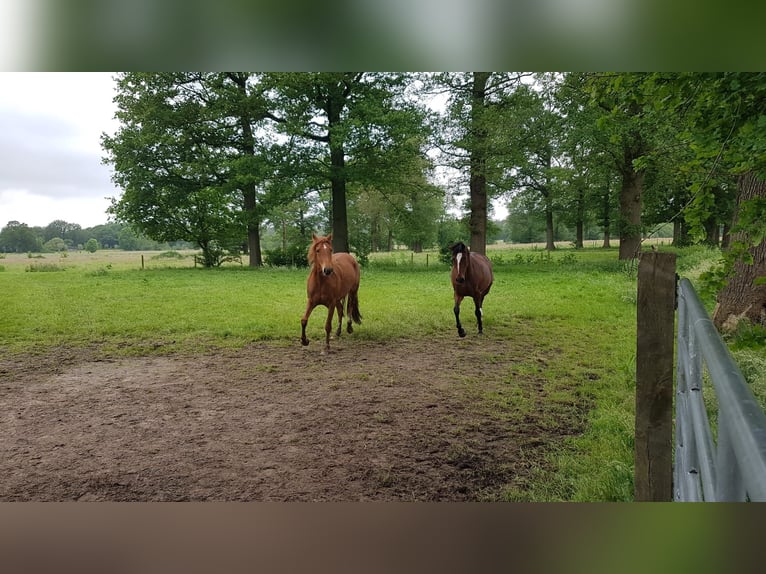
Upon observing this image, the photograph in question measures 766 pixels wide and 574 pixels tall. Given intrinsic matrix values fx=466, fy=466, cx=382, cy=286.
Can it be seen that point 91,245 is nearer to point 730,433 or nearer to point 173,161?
point 173,161

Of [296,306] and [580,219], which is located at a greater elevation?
[580,219]

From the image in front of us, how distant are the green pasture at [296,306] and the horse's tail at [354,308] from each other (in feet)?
0.14

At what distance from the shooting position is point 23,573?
1633mm

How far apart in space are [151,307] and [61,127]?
1.21m

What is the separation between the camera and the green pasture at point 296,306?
281cm

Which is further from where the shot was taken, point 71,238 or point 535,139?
point 71,238

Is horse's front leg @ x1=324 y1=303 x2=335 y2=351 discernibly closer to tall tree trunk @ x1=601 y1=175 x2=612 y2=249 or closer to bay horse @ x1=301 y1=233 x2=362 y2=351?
bay horse @ x1=301 y1=233 x2=362 y2=351

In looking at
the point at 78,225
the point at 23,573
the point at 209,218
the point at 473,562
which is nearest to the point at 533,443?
the point at 473,562

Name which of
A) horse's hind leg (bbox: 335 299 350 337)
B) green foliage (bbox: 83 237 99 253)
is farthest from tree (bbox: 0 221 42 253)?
horse's hind leg (bbox: 335 299 350 337)

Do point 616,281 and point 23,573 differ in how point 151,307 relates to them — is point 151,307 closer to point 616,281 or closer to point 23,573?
point 23,573

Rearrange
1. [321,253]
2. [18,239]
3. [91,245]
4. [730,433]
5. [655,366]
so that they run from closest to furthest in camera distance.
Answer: [730,433] < [655,366] < [321,253] < [18,239] < [91,245]

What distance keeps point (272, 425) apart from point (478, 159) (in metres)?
1.97

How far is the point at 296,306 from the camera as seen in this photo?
10.0 ft

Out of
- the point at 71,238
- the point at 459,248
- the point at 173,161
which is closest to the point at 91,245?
the point at 71,238
